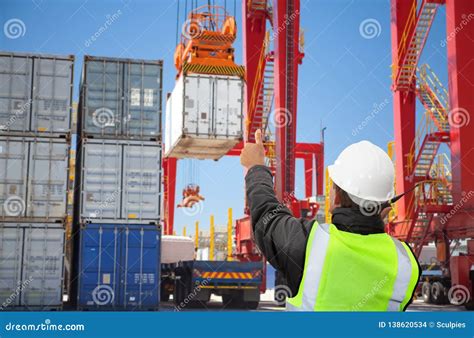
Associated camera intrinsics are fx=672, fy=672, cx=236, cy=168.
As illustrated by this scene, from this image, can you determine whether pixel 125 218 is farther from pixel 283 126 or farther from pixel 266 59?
pixel 266 59

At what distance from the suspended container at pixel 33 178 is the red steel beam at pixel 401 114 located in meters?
11.8

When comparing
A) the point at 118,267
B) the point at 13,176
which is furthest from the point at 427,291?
the point at 13,176

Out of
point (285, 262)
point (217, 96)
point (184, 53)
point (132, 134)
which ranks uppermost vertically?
point (184, 53)

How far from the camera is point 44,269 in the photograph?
47.9 ft

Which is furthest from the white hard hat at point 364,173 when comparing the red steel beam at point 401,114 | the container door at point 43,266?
the red steel beam at point 401,114

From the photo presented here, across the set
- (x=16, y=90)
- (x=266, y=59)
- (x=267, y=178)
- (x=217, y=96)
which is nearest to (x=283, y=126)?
(x=217, y=96)

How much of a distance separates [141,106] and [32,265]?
169 inches

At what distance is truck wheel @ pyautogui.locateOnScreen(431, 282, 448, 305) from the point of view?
1992 centimetres

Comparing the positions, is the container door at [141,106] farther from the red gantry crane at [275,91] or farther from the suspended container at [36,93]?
the red gantry crane at [275,91]

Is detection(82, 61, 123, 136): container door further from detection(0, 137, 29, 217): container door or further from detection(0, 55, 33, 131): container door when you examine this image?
detection(0, 137, 29, 217): container door

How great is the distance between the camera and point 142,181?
1546 centimetres

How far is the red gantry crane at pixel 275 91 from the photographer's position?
20.2 metres

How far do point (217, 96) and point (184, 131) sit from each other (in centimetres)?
133

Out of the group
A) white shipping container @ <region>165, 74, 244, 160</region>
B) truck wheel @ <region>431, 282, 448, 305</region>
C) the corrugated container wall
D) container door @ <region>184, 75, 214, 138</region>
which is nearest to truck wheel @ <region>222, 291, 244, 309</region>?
white shipping container @ <region>165, 74, 244, 160</region>
